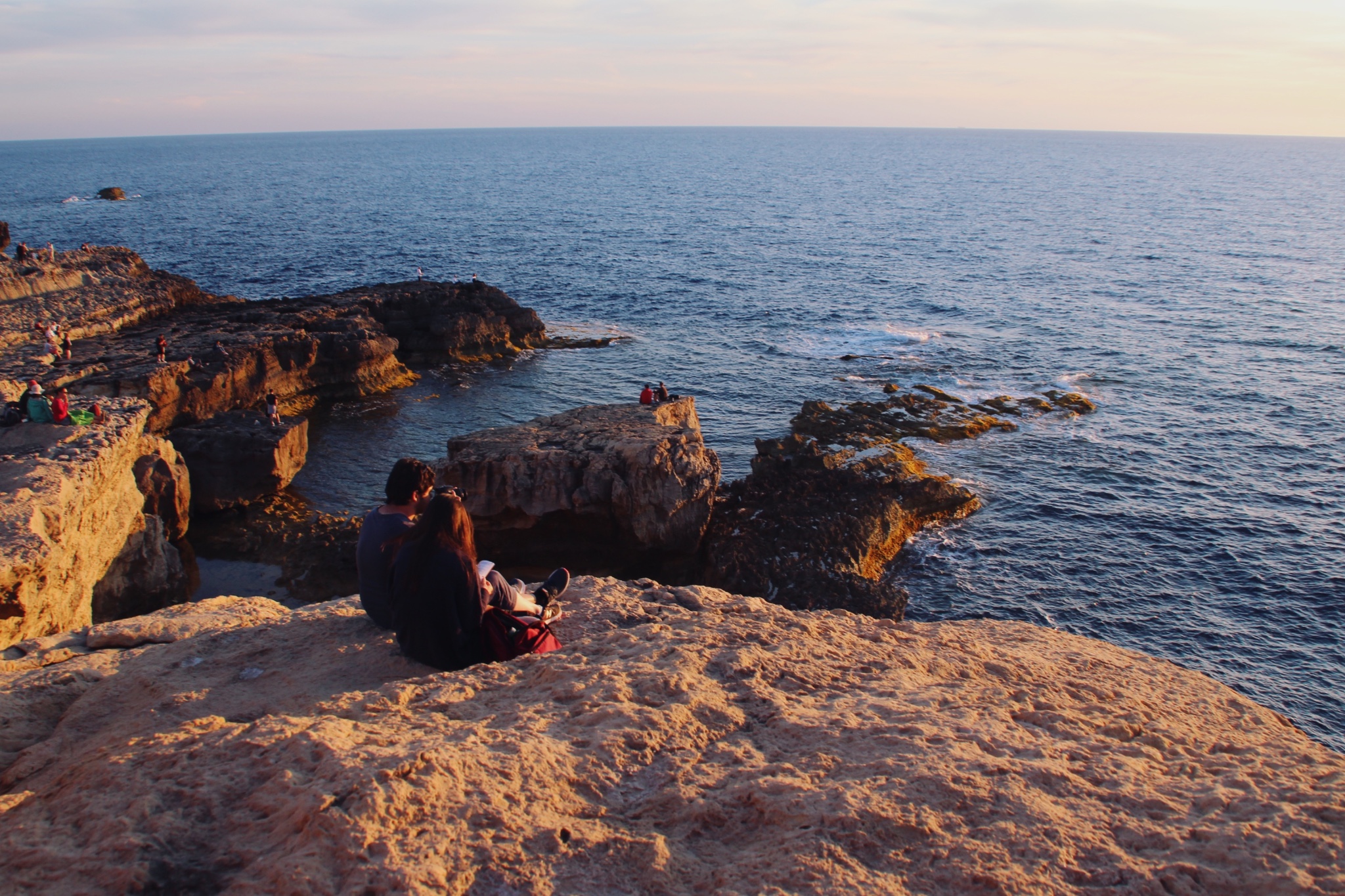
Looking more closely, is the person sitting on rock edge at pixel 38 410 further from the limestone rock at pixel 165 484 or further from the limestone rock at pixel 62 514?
the limestone rock at pixel 165 484

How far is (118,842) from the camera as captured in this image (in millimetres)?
4395

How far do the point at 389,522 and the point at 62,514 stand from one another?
32.6 feet

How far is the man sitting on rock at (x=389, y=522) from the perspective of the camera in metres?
7.28

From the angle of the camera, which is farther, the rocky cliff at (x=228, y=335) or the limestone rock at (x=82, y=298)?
the limestone rock at (x=82, y=298)

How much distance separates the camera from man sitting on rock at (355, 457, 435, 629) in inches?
287

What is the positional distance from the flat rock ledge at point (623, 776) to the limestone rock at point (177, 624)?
0.08 meters

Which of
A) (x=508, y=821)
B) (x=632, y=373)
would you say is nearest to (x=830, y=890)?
(x=508, y=821)

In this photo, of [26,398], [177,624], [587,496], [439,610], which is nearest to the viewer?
[439,610]

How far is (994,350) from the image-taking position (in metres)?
42.2

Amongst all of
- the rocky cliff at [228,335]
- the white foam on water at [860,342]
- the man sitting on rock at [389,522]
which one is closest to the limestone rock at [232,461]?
the rocky cliff at [228,335]

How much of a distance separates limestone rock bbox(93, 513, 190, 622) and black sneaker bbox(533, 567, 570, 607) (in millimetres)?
12254

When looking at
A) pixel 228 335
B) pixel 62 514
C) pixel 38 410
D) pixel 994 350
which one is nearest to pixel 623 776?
pixel 62 514

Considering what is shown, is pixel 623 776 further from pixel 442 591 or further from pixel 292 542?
pixel 292 542

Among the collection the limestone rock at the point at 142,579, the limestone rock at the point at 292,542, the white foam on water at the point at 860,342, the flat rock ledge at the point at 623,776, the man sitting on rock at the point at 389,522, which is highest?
the man sitting on rock at the point at 389,522
